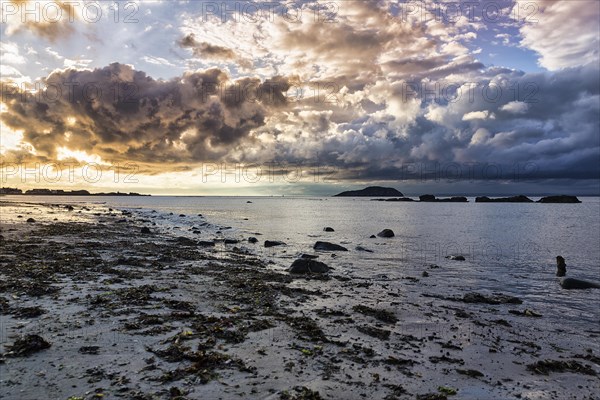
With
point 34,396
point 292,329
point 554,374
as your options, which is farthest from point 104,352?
point 554,374

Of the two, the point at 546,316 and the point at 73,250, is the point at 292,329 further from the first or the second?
the point at 73,250

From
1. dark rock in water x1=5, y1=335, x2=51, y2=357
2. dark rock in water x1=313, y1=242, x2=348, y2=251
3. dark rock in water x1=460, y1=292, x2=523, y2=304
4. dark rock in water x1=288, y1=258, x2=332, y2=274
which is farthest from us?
dark rock in water x1=313, y1=242, x2=348, y2=251

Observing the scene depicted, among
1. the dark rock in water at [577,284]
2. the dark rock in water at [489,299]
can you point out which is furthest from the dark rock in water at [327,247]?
the dark rock in water at [577,284]

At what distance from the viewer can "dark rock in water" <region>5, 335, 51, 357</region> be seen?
788cm

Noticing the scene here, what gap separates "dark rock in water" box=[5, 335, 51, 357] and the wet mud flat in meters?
0.02

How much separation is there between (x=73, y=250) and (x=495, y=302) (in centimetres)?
2599

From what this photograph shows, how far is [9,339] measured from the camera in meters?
8.62

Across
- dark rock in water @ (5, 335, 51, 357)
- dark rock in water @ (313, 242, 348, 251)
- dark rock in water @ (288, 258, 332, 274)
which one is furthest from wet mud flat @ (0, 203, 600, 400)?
dark rock in water @ (313, 242, 348, 251)

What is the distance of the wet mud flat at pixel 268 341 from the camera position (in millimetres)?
7340

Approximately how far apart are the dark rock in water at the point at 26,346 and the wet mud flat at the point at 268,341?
0.02 meters

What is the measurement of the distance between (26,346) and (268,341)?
5.77m

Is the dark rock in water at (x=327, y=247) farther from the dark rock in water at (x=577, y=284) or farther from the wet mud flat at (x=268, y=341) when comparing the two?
the dark rock in water at (x=577, y=284)

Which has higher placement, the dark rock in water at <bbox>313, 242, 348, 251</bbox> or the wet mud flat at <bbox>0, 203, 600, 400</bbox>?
the wet mud flat at <bbox>0, 203, 600, 400</bbox>

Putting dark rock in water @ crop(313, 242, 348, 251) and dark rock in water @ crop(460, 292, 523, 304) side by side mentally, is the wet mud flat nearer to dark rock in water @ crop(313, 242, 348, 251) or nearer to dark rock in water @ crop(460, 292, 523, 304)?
dark rock in water @ crop(460, 292, 523, 304)
